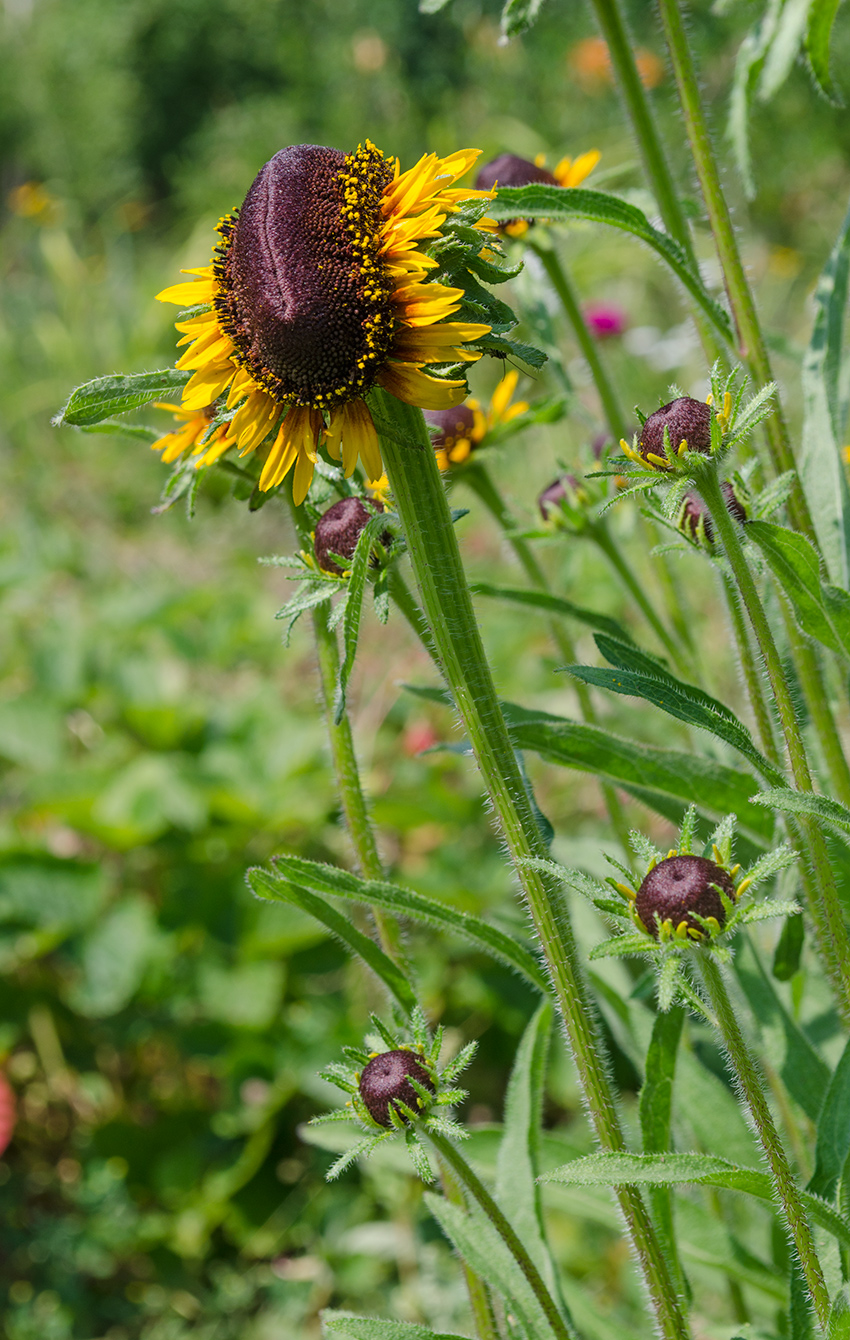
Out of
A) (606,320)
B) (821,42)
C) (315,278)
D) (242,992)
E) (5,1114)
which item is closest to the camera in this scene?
(315,278)

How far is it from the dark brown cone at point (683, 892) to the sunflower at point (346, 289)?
277mm

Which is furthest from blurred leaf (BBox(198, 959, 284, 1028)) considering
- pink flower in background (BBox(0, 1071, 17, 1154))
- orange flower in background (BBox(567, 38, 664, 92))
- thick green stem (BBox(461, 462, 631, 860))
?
orange flower in background (BBox(567, 38, 664, 92))

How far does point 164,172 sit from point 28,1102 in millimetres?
16010

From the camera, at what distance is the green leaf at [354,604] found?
0.63 m

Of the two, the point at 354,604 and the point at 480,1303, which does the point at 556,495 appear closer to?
the point at 354,604

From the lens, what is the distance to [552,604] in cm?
99

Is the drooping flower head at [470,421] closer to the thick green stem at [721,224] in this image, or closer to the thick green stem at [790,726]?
the thick green stem at [721,224]

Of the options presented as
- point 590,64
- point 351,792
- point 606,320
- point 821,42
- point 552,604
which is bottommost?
point 351,792

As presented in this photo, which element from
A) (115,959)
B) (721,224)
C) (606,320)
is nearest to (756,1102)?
(721,224)

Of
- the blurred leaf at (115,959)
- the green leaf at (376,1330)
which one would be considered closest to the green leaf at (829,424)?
the green leaf at (376,1330)

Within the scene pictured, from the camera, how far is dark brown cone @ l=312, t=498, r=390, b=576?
0.75 meters

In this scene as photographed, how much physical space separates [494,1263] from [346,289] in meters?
0.68

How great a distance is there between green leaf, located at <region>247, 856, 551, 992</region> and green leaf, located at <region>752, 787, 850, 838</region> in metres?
0.20

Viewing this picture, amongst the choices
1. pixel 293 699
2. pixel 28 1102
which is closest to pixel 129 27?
pixel 293 699
